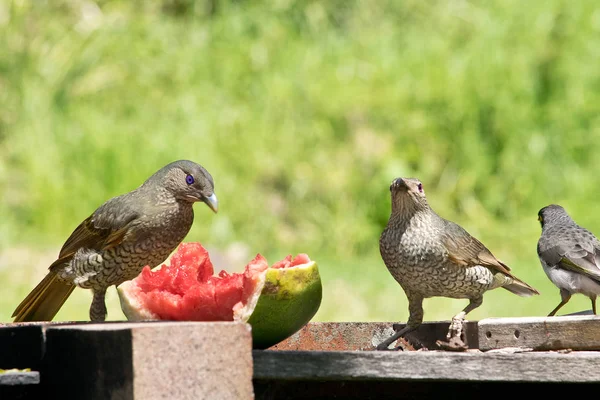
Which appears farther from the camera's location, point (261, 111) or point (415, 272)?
point (261, 111)

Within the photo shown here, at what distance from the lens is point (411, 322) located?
4.34m

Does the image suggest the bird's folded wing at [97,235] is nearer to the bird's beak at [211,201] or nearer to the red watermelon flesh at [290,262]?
the bird's beak at [211,201]

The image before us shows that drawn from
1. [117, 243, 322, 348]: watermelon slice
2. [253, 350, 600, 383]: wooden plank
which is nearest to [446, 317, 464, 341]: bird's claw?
[117, 243, 322, 348]: watermelon slice

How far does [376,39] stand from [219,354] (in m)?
11.4

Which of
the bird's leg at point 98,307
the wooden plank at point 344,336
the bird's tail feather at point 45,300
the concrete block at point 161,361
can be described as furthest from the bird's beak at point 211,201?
the concrete block at point 161,361

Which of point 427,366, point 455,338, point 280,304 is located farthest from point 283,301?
point 455,338

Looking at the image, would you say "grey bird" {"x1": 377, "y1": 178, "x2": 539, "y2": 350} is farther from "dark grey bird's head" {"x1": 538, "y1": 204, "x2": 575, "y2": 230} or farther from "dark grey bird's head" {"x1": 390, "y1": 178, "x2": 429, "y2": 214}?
"dark grey bird's head" {"x1": 538, "y1": 204, "x2": 575, "y2": 230}

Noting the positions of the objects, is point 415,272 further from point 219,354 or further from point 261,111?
point 261,111

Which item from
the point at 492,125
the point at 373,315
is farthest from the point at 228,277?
the point at 492,125

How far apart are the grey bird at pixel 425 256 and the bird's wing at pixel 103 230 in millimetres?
1331

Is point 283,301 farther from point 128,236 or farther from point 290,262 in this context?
point 128,236

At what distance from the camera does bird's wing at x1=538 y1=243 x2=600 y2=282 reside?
215 inches

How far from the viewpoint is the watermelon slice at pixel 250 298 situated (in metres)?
3.47

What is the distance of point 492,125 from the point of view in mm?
12172
